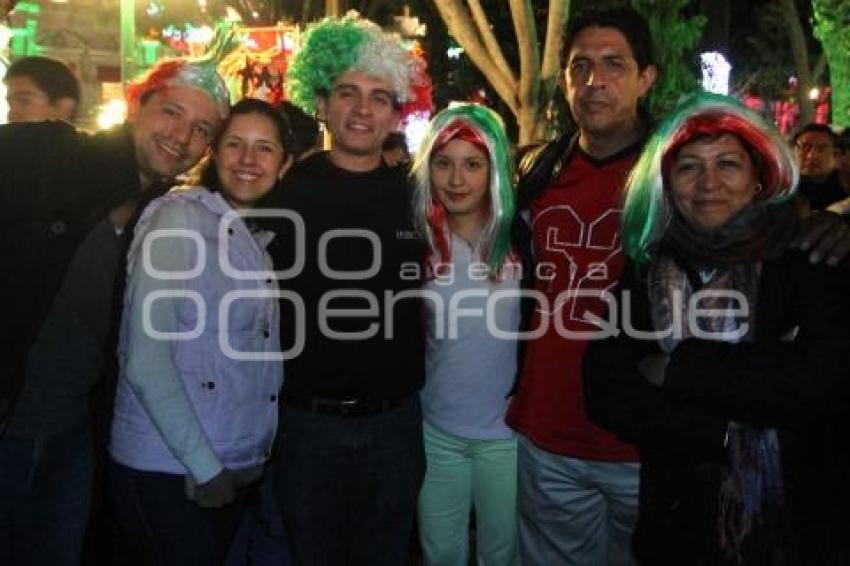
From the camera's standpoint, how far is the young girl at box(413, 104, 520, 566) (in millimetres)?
3463

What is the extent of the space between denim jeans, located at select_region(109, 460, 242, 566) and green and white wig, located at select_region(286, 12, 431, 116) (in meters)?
1.87

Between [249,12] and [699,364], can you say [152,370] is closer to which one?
[699,364]

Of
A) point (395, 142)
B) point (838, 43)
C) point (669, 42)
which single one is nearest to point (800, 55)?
point (838, 43)

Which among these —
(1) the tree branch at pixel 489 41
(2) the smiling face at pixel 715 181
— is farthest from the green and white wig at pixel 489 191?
(1) the tree branch at pixel 489 41

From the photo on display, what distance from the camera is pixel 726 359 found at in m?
2.35

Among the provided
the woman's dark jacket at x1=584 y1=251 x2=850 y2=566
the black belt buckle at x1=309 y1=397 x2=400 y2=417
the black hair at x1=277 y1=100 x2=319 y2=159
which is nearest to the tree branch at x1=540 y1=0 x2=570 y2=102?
the black hair at x1=277 y1=100 x2=319 y2=159

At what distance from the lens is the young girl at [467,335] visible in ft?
11.4

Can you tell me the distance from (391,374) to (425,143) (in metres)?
1.04

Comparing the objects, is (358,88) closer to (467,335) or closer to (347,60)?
(347,60)

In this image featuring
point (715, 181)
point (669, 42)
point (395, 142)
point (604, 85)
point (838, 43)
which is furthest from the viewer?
point (838, 43)

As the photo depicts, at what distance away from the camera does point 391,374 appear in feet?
10.8

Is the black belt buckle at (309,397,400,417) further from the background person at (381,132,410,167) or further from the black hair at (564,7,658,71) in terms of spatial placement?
the background person at (381,132,410,167)

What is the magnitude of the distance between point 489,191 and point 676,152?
3.50ft

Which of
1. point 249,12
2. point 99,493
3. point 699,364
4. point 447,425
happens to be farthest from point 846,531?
point 249,12
